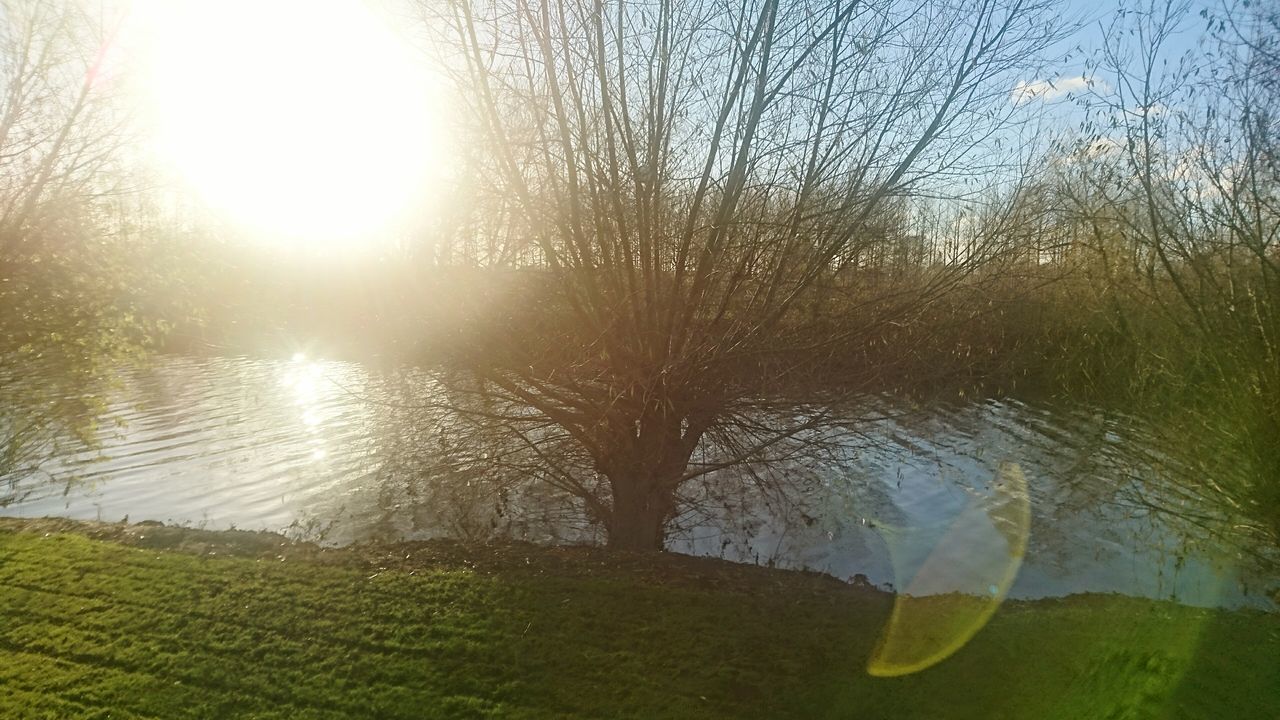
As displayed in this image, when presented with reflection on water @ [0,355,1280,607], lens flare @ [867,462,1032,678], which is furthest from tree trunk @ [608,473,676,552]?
lens flare @ [867,462,1032,678]

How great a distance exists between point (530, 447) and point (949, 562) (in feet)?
15.0

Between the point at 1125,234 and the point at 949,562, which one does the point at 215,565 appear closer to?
the point at 949,562

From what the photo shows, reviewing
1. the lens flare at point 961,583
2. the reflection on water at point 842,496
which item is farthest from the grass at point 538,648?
the reflection on water at point 842,496

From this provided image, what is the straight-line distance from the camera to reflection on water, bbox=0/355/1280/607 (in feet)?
28.3

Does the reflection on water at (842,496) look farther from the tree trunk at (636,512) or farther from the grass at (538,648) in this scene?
the grass at (538,648)

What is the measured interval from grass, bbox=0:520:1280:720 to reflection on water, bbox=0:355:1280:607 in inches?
92.4

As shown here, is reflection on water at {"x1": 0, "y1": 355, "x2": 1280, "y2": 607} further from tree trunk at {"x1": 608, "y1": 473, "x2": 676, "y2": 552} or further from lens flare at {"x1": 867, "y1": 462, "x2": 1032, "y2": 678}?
tree trunk at {"x1": 608, "y1": 473, "x2": 676, "y2": 552}

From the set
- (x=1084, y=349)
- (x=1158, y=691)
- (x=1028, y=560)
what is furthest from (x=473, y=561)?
(x=1084, y=349)

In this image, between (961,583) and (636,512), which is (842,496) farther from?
(636,512)

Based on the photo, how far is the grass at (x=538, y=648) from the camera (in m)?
4.09

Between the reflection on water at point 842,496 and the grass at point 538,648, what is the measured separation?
235cm

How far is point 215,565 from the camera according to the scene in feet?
20.2

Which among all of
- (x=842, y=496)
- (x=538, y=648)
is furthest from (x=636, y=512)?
(x=842, y=496)

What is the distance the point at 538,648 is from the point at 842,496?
7103 mm
